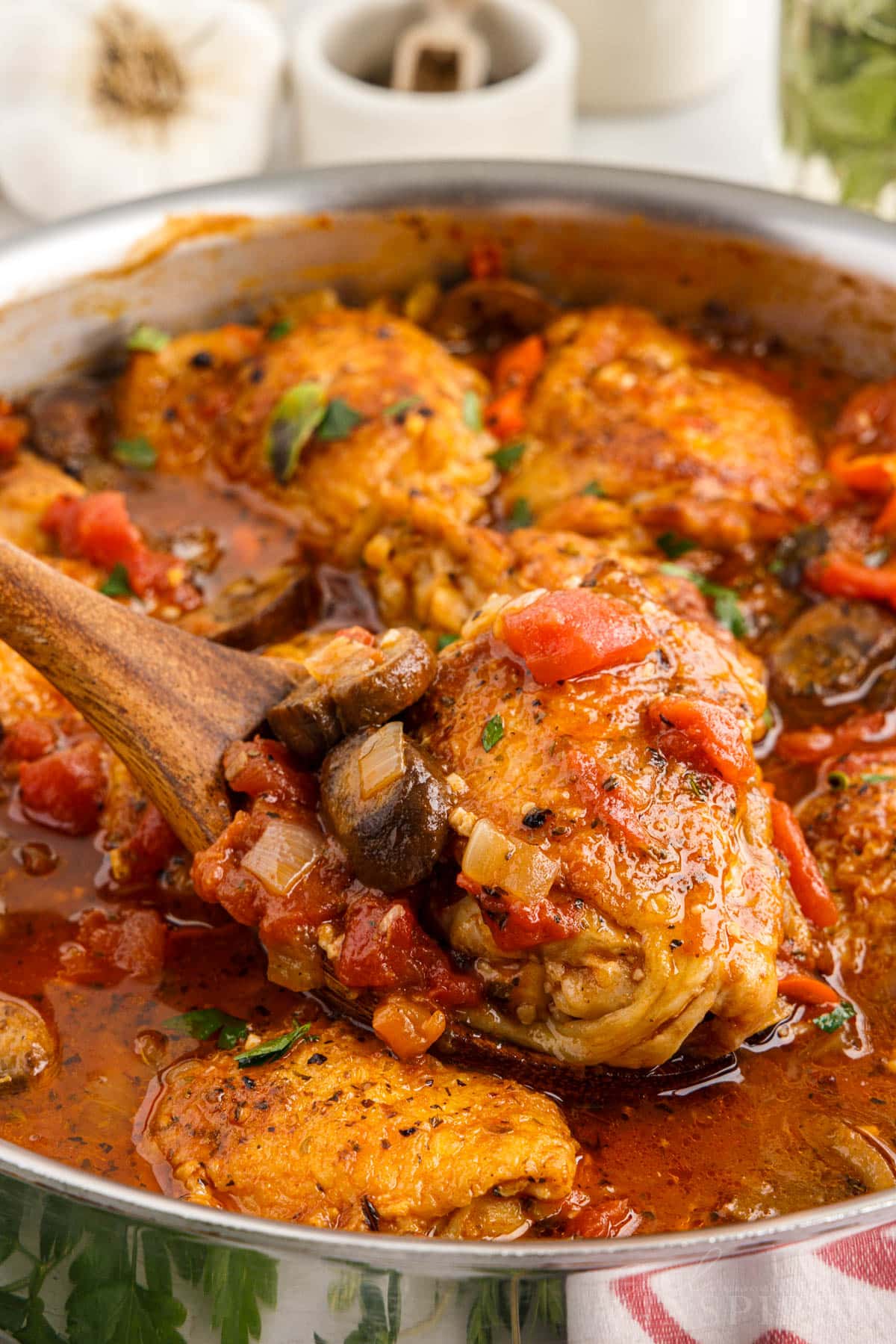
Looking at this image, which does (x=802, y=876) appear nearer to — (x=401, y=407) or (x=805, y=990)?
(x=805, y=990)

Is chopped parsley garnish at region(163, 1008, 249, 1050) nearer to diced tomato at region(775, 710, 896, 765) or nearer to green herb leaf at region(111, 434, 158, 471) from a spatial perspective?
diced tomato at region(775, 710, 896, 765)

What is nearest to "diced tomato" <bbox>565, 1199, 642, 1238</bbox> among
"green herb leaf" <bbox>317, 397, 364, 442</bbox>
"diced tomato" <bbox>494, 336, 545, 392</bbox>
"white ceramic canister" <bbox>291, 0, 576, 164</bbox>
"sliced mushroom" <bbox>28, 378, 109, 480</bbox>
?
"green herb leaf" <bbox>317, 397, 364, 442</bbox>

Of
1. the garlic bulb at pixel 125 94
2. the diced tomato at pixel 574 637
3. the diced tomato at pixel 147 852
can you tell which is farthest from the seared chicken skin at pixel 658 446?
the garlic bulb at pixel 125 94

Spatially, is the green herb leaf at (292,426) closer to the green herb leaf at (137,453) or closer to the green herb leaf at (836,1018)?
the green herb leaf at (137,453)

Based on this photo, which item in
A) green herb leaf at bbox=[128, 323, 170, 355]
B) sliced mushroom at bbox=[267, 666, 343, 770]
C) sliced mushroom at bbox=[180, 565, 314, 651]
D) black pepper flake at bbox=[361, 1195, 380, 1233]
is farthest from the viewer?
green herb leaf at bbox=[128, 323, 170, 355]

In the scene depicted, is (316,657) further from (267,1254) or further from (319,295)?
(319,295)

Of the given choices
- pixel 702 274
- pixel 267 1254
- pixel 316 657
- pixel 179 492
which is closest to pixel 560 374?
pixel 702 274

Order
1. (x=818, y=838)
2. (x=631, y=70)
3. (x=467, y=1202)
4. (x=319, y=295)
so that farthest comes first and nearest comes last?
1. (x=631, y=70)
2. (x=319, y=295)
3. (x=818, y=838)
4. (x=467, y=1202)
